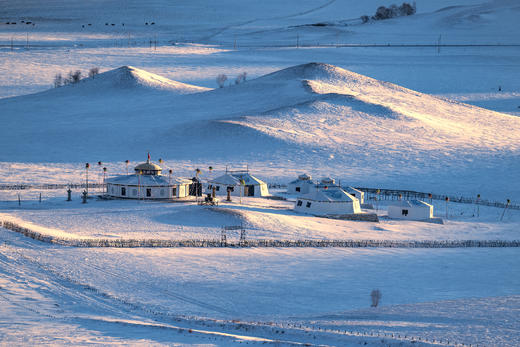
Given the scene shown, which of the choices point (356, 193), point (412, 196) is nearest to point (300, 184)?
point (356, 193)

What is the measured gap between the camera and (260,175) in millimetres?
84188

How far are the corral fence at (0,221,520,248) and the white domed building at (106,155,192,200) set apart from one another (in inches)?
532

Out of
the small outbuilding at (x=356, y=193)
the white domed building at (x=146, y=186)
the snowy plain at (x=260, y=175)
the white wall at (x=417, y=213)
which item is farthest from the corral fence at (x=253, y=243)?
the small outbuilding at (x=356, y=193)

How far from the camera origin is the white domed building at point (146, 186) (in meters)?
67.2

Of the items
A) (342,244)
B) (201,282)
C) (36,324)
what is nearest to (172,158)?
(342,244)

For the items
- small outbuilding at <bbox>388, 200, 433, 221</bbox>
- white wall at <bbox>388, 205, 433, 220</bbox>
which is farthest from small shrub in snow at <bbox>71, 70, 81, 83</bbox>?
white wall at <bbox>388, 205, 433, 220</bbox>

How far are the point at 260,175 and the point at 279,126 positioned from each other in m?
21.3

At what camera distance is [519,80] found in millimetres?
161500

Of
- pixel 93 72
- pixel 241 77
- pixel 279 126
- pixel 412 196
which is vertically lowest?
pixel 412 196

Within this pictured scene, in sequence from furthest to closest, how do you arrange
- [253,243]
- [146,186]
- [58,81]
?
[58,81] → [146,186] → [253,243]

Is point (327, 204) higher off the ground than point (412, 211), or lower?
higher

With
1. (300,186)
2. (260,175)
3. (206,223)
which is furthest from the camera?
(260,175)

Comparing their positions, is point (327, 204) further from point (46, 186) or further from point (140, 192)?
point (46, 186)

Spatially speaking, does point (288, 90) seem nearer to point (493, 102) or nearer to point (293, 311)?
point (493, 102)
